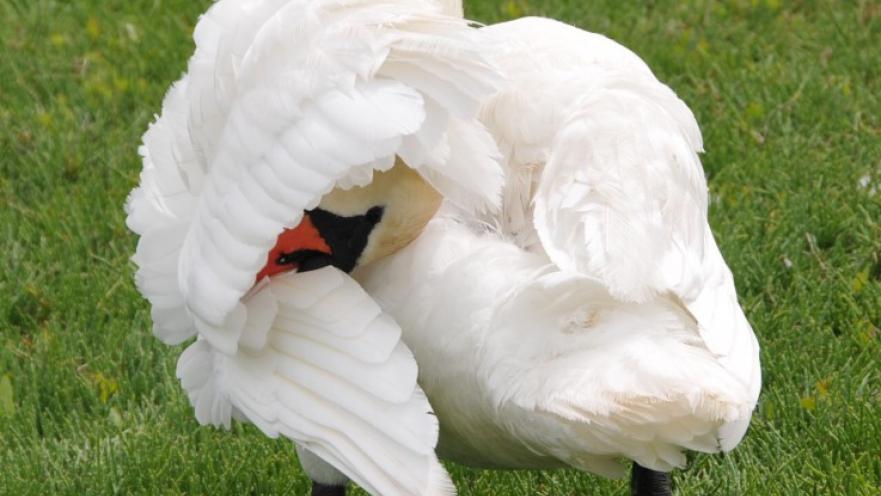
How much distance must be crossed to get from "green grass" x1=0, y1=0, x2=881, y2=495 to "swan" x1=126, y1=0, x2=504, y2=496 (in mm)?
1062

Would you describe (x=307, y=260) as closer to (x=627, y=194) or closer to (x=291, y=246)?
(x=291, y=246)

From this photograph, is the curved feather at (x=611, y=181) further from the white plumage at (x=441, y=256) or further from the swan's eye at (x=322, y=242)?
the swan's eye at (x=322, y=242)

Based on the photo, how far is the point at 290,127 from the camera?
3051mm

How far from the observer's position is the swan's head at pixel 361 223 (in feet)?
11.0

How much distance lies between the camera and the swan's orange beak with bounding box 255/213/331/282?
3322 millimetres

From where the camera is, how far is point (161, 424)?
4625mm

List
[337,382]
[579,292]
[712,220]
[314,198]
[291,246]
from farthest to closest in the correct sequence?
1. [712,220]
2. [291,246]
3. [337,382]
4. [579,292]
5. [314,198]

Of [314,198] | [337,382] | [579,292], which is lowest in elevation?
[337,382]

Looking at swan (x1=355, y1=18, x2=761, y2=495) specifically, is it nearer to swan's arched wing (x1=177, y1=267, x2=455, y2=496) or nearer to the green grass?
swan's arched wing (x1=177, y1=267, x2=455, y2=496)

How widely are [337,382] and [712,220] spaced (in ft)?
7.80

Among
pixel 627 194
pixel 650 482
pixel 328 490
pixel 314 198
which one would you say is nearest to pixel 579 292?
pixel 627 194

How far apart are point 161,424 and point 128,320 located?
61cm

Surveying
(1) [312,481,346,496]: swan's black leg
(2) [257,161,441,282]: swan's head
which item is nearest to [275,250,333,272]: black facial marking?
(2) [257,161,441,282]: swan's head

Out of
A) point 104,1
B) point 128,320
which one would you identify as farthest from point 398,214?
point 104,1
